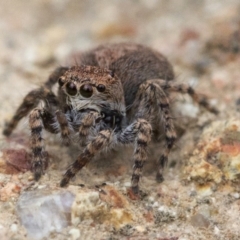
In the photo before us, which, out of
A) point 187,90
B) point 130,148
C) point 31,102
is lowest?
point 130,148

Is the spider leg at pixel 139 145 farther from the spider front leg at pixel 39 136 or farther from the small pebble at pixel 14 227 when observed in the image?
the small pebble at pixel 14 227

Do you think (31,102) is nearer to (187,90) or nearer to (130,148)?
(130,148)

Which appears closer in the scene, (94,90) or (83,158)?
(83,158)

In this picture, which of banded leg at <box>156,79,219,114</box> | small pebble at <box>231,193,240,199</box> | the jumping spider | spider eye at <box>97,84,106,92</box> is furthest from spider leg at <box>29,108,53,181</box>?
small pebble at <box>231,193,240,199</box>

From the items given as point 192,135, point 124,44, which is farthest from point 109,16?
point 192,135

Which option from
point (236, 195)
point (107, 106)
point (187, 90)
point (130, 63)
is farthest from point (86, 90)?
point (236, 195)

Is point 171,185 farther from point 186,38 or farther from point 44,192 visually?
point 186,38
